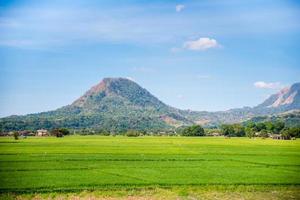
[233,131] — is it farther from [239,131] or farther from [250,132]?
[250,132]

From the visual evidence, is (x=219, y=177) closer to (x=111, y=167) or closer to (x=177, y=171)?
(x=177, y=171)

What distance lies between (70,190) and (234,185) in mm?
7821

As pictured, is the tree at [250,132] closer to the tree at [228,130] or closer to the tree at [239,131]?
the tree at [239,131]

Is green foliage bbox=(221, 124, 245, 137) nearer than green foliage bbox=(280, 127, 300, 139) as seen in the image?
No

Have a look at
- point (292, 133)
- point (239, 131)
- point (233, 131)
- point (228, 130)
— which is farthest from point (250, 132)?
point (292, 133)

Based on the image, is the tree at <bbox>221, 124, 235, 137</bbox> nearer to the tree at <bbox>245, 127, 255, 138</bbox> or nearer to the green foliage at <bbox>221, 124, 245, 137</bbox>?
the green foliage at <bbox>221, 124, 245, 137</bbox>

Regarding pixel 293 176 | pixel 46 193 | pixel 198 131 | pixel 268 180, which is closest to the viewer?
pixel 46 193

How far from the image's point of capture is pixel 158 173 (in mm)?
23203

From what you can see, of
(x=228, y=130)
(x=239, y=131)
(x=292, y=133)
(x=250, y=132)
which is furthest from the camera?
(x=228, y=130)

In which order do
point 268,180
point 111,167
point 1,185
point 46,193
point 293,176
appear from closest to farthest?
point 46,193 → point 1,185 → point 268,180 → point 293,176 → point 111,167

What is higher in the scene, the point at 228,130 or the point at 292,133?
the point at 228,130

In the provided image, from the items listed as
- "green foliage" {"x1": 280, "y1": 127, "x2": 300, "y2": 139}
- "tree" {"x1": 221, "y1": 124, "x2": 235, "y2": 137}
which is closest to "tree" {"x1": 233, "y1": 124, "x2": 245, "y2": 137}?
"tree" {"x1": 221, "y1": 124, "x2": 235, "y2": 137}

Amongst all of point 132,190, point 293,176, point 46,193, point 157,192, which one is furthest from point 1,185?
point 293,176

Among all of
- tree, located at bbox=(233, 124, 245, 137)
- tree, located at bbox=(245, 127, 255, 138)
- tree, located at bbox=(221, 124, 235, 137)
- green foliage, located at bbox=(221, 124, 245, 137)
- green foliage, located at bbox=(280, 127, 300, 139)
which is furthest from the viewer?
tree, located at bbox=(221, 124, 235, 137)
